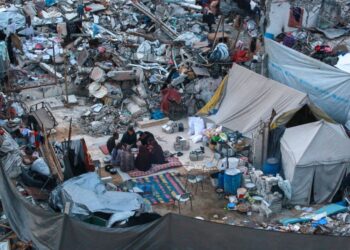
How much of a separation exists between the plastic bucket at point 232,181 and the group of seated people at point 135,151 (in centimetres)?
248

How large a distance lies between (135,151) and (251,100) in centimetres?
412

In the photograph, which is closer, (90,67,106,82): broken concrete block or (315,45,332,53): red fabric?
(90,67,106,82): broken concrete block

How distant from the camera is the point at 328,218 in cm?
1416

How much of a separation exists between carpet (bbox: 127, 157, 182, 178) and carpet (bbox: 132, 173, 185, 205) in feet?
0.80

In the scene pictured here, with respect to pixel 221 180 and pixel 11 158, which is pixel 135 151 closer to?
pixel 221 180

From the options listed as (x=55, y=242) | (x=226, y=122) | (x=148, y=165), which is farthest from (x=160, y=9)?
(x=55, y=242)

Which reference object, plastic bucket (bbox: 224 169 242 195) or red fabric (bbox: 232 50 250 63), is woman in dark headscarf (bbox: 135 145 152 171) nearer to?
plastic bucket (bbox: 224 169 242 195)

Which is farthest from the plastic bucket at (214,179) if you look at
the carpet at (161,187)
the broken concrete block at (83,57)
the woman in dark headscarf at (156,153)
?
the broken concrete block at (83,57)

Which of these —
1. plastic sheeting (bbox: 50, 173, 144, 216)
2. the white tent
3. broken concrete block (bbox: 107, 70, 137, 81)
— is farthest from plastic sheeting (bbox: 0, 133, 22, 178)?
the white tent

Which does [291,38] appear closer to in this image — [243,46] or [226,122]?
[243,46]

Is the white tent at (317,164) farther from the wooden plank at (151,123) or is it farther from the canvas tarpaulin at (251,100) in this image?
the wooden plank at (151,123)

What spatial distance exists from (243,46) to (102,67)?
6130 millimetres

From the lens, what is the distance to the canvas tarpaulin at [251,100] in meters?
17.6

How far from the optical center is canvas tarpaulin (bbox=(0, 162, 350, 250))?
9.82 m
